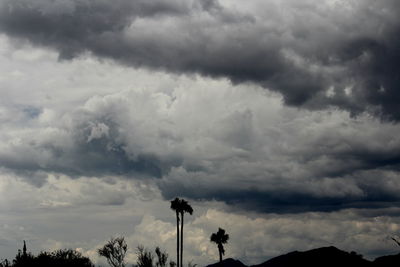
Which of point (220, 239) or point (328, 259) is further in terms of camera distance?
point (328, 259)

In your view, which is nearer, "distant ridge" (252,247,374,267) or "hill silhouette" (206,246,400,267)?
"hill silhouette" (206,246,400,267)

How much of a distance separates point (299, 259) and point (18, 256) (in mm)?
53855

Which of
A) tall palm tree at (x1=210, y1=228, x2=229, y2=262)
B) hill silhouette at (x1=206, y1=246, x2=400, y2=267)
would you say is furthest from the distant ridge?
tall palm tree at (x1=210, y1=228, x2=229, y2=262)

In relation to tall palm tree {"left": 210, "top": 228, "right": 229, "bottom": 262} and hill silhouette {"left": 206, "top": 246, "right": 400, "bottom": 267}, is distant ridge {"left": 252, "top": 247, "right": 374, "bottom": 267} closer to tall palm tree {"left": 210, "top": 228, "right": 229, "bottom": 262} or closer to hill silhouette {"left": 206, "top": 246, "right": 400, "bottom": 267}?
hill silhouette {"left": 206, "top": 246, "right": 400, "bottom": 267}

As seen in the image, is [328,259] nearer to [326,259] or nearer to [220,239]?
[326,259]

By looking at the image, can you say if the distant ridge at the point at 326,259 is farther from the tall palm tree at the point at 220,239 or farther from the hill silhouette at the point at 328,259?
the tall palm tree at the point at 220,239

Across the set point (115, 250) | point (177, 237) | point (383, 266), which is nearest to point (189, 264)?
point (177, 237)

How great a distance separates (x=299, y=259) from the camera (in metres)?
97.0

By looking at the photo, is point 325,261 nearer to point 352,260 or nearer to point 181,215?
point 352,260

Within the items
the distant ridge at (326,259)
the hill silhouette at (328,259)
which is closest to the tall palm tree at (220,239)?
the hill silhouette at (328,259)

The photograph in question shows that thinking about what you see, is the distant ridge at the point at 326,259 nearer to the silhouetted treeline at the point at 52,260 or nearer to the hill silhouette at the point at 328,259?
the hill silhouette at the point at 328,259

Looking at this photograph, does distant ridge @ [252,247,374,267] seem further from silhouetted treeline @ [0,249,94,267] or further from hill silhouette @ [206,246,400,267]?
silhouetted treeline @ [0,249,94,267]

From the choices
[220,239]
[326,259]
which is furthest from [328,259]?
[220,239]

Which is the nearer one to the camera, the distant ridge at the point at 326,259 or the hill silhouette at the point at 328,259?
the hill silhouette at the point at 328,259
